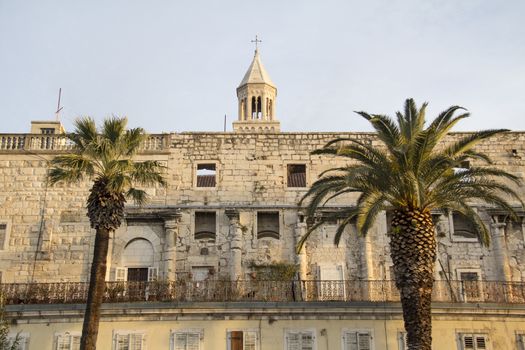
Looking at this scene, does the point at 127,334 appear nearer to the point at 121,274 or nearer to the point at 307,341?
the point at 121,274

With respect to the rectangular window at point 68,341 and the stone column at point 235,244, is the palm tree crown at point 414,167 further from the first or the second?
the rectangular window at point 68,341

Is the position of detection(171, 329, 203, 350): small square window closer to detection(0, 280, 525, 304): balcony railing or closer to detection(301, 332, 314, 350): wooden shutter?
detection(0, 280, 525, 304): balcony railing

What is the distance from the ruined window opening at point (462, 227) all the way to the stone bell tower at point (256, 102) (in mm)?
20453

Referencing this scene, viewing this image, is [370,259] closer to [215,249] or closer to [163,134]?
[215,249]

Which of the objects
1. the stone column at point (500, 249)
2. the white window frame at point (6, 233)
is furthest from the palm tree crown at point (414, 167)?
the white window frame at point (6, 233)

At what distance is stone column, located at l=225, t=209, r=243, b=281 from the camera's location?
30.7 metres

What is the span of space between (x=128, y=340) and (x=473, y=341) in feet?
41.2

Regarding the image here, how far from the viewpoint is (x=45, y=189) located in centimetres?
3219

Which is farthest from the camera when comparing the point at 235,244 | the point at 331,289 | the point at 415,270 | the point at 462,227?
the point at 462,227

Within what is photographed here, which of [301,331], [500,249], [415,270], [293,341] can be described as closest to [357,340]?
[301,331]

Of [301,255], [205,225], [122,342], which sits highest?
[205,225]

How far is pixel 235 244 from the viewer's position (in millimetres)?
31188

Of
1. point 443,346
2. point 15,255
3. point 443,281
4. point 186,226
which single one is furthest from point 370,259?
point 15,255

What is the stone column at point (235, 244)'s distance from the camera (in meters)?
30.7
